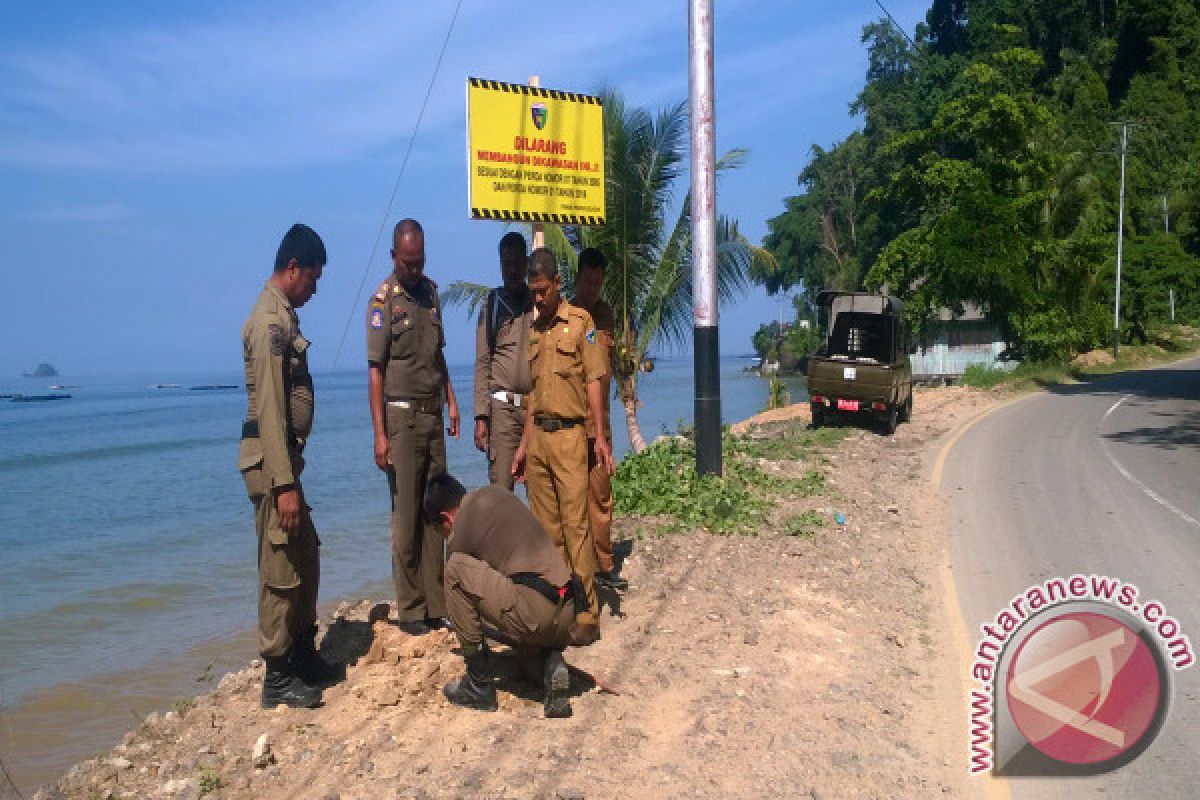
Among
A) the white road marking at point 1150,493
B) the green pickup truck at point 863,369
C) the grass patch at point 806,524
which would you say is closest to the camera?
the grass patch at point 806,524

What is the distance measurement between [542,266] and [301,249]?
51.0 inches

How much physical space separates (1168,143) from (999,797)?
5944cm

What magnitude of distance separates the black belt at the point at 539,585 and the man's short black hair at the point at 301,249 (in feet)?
6.43

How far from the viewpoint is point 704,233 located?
9500 mm

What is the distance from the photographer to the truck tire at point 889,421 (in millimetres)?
16984

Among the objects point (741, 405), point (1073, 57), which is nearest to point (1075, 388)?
point (741, 405)

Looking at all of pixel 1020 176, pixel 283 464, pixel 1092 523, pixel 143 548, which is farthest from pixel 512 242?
pixel 1020 176

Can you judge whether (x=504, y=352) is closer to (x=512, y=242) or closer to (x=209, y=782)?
(x=512, y=242)

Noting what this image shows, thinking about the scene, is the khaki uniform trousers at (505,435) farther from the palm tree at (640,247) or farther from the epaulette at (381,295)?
the palm tree at (640,247)

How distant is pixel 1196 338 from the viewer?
51500 mm

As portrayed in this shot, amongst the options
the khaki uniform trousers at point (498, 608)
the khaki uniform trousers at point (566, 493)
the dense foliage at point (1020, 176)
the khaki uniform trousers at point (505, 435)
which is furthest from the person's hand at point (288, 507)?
the dense foliage at point (1020, 176)

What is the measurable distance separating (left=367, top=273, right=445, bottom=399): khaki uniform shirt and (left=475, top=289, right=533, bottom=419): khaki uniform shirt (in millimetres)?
436

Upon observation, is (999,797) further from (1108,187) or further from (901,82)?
(901,82)

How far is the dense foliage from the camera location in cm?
3388
